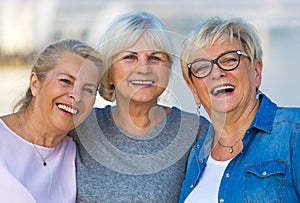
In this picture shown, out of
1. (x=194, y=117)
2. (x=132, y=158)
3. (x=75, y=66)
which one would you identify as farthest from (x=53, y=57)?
(x=194, y=117)

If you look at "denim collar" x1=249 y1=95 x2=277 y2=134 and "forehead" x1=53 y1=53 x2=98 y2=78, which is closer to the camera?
"denim collar" x1=249 y1=95 x2=277 y2=134

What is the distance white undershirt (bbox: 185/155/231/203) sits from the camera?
1804mm

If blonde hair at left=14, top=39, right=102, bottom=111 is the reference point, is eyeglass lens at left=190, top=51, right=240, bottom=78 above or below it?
above

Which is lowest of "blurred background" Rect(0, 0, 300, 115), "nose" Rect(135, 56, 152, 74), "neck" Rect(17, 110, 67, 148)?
"blurred background" Rect(0, 0, 300, 115)

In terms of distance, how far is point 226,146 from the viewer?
6.24ft

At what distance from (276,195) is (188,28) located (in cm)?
281

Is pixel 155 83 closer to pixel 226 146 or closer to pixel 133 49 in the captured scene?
pixel 133 49

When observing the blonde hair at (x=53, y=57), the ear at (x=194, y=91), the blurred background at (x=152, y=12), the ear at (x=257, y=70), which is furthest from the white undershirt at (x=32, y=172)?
the blurred background at (x=152, y=12)

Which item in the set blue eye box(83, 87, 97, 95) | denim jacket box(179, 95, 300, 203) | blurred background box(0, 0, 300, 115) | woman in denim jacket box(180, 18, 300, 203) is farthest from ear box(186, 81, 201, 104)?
blurred background box(0, 0, 300, 115)

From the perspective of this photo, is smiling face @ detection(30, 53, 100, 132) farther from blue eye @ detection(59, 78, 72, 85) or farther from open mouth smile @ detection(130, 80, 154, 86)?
open mouth smile @ detection(130, 80, 154, 86)

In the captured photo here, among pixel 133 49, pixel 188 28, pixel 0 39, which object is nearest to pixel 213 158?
pixel 133 49

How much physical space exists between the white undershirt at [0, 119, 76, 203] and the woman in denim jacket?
0.41 m

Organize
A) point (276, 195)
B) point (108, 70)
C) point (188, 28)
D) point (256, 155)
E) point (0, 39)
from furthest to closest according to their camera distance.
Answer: point (0, 39), point (188, 28), point (108, 70), point (256, 155), point (276, 195)

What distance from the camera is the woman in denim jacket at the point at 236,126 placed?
165 cm
